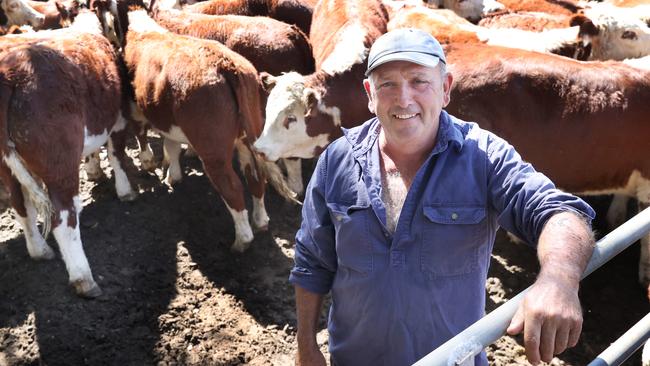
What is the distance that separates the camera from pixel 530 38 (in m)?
5.78

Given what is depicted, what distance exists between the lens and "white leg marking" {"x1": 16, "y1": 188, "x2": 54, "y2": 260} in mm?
5109

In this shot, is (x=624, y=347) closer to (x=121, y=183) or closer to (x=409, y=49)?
(x=409, y=49)

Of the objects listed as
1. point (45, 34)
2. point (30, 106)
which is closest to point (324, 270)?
point (30, 106)

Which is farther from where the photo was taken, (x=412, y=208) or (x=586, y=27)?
(x=586, y=27)

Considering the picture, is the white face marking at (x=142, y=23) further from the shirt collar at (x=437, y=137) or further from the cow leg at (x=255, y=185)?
the shirt collar at (x=437, y=137)

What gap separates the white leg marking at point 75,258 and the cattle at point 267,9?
14.0ft

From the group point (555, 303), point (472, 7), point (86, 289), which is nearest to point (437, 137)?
point (555, 303)

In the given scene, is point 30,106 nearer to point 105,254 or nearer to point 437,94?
point 105,254

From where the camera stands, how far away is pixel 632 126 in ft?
14.8

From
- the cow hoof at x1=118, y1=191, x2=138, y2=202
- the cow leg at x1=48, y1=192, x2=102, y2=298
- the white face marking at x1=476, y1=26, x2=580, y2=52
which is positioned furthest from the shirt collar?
the cow hoof at x1=118, y1=191, x2=138, y2=202

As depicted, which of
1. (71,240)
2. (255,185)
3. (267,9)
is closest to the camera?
(71,240)

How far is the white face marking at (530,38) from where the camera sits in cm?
562

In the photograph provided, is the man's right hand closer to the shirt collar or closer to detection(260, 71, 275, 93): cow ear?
the shirt collar

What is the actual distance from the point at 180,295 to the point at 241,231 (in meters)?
0.83
